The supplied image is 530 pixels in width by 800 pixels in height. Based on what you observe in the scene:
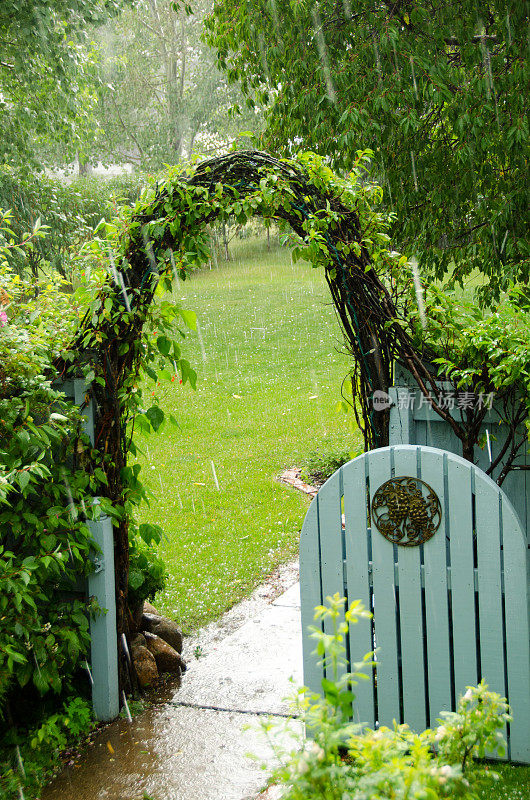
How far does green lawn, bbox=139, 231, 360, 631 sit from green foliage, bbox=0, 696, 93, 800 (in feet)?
4.48

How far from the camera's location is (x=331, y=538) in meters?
3.35

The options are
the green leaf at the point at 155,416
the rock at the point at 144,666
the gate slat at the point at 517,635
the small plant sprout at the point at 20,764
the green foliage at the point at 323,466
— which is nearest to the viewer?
the gate slat at the point at 517,635

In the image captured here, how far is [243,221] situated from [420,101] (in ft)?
12.5

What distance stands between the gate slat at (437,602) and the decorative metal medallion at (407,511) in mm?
32

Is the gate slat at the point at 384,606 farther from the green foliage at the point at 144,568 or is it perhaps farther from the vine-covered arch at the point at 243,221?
the green foliage at the point at 144,568

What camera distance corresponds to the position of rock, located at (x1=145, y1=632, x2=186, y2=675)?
4379 mm

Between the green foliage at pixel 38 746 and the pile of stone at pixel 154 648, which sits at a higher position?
the green foliage at pixel 38 746

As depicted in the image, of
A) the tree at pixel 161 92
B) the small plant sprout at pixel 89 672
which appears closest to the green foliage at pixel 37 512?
the small plant sprout at pixel 89 672

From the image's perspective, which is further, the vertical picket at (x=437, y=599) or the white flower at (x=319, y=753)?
the vertical picket at (x=437, y=599)

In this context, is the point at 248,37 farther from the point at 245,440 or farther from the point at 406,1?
the point at 245,440

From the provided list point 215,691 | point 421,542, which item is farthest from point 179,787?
point 421,542

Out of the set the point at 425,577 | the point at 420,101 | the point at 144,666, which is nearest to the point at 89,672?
the point at 144,666

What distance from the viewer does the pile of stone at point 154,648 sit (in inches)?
166

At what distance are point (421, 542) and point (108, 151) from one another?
29.6 metres
